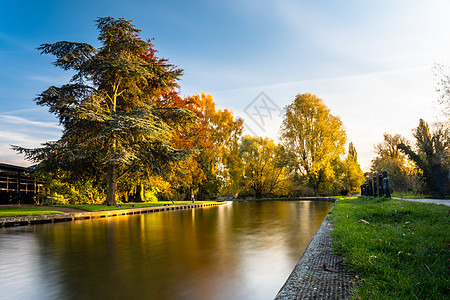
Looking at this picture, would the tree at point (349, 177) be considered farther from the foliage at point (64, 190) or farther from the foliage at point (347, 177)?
the foliage at point (64, 190)

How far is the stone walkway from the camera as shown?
264 centimetres

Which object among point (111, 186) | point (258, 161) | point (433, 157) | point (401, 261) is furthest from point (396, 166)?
point (401, 261)

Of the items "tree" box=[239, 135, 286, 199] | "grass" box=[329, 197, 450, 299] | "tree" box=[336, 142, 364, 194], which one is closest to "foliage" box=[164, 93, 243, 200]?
"tree" box=[239, 135, 286, 199]

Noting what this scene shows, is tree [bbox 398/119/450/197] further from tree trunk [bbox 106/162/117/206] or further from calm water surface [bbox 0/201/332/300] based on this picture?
tree trunk [bbox 106/162/117/206]

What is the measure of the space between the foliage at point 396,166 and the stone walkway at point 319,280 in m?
18.7

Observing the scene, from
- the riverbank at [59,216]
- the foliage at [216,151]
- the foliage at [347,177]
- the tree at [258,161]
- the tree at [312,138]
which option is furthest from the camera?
the tree at [258,161]

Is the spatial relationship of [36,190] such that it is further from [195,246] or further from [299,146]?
[299,146]

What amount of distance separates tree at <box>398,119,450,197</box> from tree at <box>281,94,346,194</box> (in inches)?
647

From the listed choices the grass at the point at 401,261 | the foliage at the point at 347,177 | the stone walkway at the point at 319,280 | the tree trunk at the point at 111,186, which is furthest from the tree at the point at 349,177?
the stone walkway at the point at 319,280

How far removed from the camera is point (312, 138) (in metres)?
36.5

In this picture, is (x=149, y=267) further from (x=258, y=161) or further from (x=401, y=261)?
(x=258, y=161)

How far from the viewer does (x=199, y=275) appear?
4133 mm

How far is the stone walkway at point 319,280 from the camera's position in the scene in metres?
2.64

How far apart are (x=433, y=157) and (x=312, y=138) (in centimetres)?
1992
